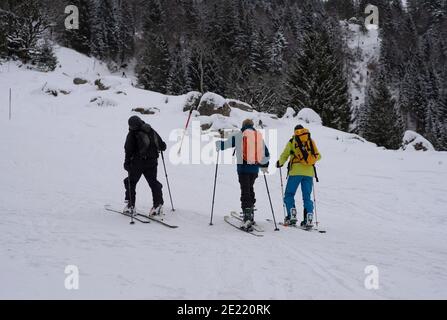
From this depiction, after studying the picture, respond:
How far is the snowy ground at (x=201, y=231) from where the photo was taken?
149 inches

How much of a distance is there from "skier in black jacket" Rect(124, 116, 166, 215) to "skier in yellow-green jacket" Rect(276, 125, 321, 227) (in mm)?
2599

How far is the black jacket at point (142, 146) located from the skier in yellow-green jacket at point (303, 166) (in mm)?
2606

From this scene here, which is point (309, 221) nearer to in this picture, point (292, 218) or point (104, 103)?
point (292, 218)

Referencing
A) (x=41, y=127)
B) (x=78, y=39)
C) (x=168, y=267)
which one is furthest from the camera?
(x=78, y=39)

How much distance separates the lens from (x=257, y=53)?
5284cm

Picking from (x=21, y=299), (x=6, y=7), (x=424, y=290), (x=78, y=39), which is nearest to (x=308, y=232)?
(x=424, y=290)

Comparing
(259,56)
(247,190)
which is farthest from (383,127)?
(247,190)

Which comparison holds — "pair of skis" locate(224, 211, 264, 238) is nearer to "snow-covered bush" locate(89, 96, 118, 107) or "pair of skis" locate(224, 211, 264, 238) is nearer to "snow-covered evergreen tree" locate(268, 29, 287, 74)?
"snow-covered bush" locate(89, 96, 118, 107)

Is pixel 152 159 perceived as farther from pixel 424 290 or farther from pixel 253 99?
pixel 253 99

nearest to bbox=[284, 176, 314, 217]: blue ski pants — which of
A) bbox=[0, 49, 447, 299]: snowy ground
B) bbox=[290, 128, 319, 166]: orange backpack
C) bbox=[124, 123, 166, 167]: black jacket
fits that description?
bbox=[290, 128, 319, 166]: orange backpack

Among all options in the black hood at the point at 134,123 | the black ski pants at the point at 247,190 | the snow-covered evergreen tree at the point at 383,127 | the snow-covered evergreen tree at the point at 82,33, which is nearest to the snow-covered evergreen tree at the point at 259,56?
the snow-covered evergreen tree at the point at 383,127

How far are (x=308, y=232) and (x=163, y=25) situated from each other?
194ft

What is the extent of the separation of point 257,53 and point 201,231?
49389mm

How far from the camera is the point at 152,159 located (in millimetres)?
7422
